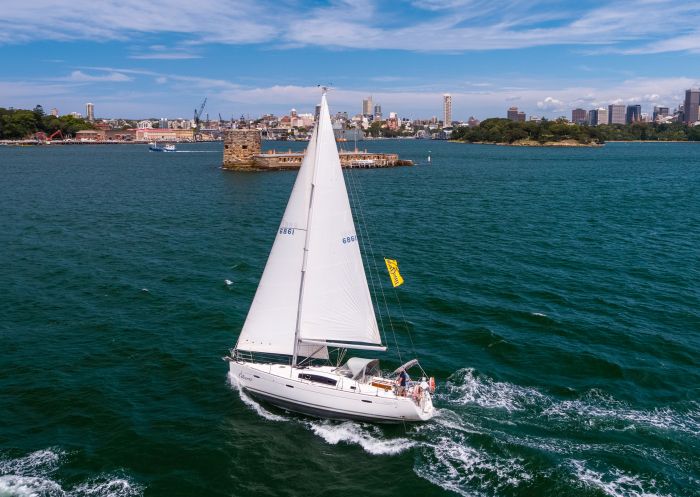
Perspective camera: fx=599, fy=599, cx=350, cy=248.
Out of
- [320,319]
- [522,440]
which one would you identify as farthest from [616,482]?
[320,319]

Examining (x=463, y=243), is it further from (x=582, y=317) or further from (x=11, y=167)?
(x=11, y=167)

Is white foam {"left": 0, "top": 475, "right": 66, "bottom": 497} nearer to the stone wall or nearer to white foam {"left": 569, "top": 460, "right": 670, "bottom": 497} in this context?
white foam {"left": 569, "top": 460, "right": 670, "bottom": 497}

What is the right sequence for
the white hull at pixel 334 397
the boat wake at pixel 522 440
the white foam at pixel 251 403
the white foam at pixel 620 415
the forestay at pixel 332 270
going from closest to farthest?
the boat wake at pixel 522 440, the white hull at pixel 334 397, the white foam at pixel 620 415, the forestay at pixel 332 270, the white foam at pixel 251 403

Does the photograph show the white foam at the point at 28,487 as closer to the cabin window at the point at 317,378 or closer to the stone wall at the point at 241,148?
the cabin window at the point at 317,378

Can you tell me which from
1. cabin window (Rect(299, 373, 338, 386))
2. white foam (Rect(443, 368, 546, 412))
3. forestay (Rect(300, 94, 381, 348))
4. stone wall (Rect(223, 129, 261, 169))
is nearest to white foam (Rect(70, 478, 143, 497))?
cabin window (Rect(299, 373, 338, 386))

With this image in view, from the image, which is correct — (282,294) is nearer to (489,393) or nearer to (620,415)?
(489,393)

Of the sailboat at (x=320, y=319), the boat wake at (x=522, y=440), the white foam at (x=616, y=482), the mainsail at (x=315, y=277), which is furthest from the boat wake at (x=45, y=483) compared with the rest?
the white foam at (x=616, y=482)
